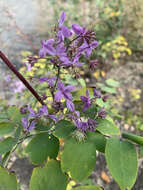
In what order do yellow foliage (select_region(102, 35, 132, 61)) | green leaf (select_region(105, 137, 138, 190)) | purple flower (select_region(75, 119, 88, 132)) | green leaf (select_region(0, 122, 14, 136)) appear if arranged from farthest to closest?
yellow foliage (select_region(102, 35, 132, 61)) < green leaf (select_region(0, 122, 14, 136)) < purple flower (select_region(75, 119, 88, 132)) < green leaf (select_region(105, 137, 138, 190))

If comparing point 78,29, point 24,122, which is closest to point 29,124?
point 24,122

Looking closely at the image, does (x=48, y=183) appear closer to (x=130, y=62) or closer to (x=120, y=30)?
(x=130, y=62)

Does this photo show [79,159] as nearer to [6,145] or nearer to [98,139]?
[98,139]

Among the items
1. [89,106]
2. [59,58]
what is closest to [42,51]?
[59,58]

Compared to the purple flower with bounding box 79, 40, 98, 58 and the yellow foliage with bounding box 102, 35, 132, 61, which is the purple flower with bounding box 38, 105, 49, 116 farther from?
the yellow foliage with bounding box 102, 35, 132, 61

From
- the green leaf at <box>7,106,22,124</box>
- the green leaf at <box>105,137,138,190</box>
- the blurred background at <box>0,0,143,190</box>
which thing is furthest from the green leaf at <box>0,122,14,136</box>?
the blurred background at <box>0,0,143,190</box>

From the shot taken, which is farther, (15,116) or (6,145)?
(15,116)

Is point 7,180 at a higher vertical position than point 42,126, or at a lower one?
lower

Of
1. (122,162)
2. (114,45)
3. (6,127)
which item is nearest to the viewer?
(122,162)
